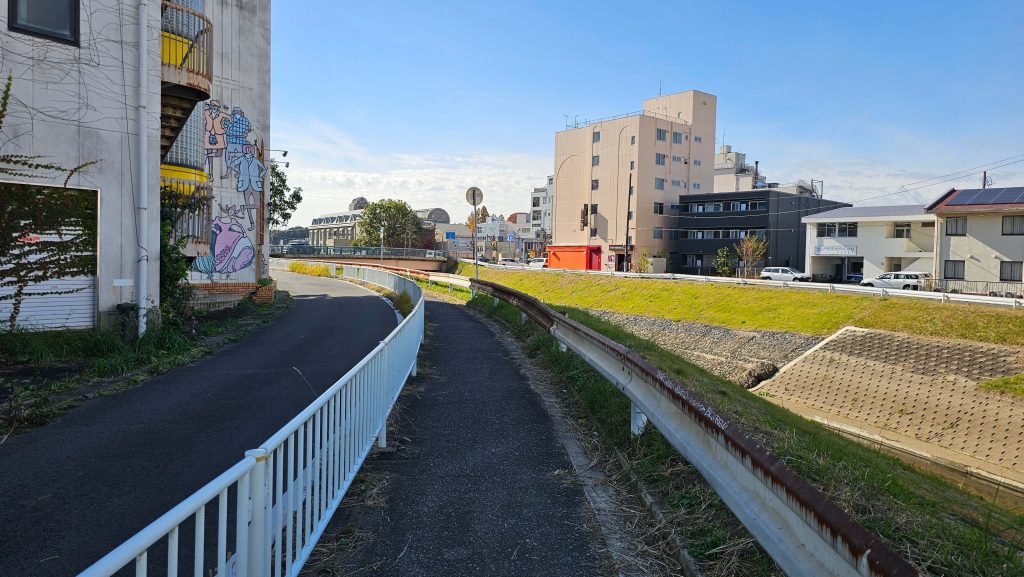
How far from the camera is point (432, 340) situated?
14422 millimetres

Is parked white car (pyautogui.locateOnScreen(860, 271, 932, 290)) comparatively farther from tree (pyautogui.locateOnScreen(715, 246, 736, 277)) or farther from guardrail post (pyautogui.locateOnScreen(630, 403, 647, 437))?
guardrail post (pyautogui.locateOnScreen(630, 403, 647, 437))

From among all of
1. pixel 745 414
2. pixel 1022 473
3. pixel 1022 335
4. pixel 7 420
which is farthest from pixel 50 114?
pixel 1022 335

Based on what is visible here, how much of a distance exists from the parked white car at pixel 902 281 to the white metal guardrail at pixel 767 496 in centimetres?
4065

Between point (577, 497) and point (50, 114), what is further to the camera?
point (50, 114)

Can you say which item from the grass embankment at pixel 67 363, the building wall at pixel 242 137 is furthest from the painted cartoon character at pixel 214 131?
the grass embankment at pixel 67 363

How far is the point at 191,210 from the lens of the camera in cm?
1736

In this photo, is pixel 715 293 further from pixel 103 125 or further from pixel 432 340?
pixel 103 125

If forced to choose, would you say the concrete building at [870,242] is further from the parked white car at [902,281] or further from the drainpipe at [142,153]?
the drainpipe at [142,153]

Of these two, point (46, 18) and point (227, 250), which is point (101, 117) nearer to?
point (46, 18)

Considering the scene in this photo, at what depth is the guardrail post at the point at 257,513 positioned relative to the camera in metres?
2.93

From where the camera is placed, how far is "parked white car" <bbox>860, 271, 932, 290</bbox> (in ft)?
130

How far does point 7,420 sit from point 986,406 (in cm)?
2313

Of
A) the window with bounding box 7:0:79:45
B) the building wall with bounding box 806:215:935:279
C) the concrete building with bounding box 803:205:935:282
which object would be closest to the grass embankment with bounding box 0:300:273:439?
the window with bounding box 7:0:79:45

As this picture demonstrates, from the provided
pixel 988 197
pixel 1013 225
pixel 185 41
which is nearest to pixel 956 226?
pixel 988 197
